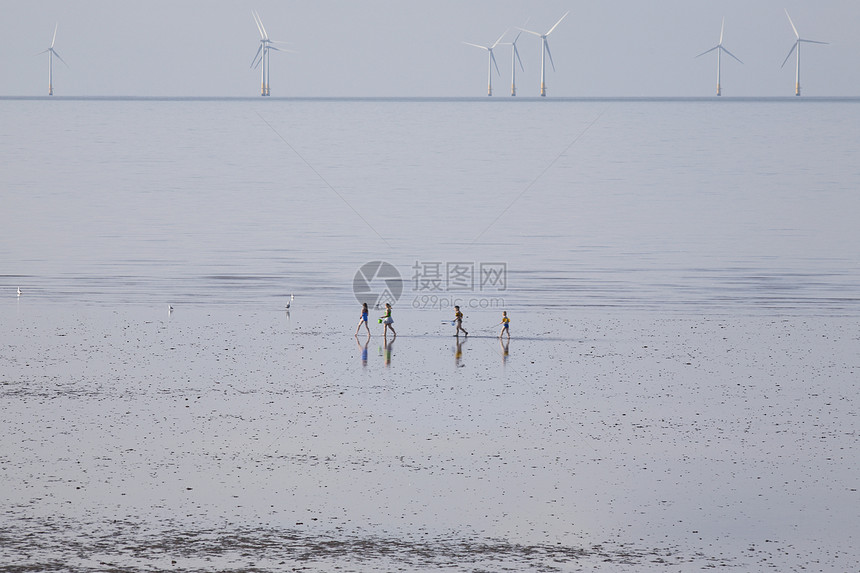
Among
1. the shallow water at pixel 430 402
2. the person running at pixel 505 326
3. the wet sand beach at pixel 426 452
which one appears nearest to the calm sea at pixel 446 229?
the shallow water at pixel 430 402

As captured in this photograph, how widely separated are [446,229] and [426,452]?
55233mm

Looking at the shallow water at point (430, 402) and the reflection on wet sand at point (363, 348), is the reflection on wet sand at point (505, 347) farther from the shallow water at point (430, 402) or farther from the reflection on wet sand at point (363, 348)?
the reflection on wet sand at point (363, 348)

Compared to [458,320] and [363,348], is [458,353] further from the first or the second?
[363,348]

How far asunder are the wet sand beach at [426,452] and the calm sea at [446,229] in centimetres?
1146

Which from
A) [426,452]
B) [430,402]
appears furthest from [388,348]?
[426,452]


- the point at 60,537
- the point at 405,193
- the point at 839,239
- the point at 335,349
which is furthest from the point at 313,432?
the point at 405,193

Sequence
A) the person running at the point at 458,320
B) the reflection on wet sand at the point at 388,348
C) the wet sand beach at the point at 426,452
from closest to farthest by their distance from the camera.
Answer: the wet sand beach at the point at 426,452
the reflection on wet sand at the point at 388,348
the person running at the point at 458,320

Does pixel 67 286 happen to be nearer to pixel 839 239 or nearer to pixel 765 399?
pixel 765 399

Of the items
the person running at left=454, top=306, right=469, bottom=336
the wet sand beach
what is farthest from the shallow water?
the person running at left=454, top=306, right=469, bottom=336

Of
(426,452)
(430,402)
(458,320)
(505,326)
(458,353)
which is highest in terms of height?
(458,320)

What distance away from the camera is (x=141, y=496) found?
74.9 ft

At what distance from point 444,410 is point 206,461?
6734mm

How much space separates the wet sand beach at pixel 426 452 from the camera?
20.6 m

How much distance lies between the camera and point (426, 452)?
26.0 meters
